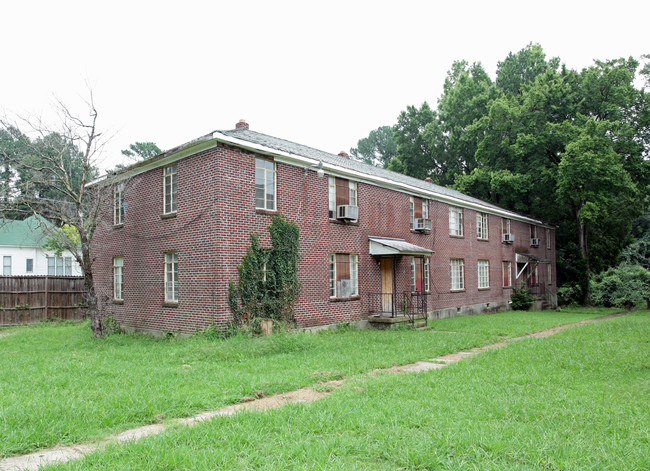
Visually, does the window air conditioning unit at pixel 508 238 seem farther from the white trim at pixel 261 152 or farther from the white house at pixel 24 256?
the white house at pixel 24 256

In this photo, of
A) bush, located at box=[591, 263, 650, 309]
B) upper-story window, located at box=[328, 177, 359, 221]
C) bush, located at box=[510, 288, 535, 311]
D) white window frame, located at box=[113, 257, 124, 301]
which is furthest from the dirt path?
bush, located at box=[591, 263, 650, 309]

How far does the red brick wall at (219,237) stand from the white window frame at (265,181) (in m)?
0.17

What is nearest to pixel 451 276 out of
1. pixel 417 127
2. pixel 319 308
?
pixel 319 308

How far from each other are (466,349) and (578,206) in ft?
73.5

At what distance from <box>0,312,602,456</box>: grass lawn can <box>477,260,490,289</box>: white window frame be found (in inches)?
381

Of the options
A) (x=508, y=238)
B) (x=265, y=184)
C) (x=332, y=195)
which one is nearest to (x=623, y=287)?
(x=508, y=238)

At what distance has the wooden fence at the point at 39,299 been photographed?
18109mm

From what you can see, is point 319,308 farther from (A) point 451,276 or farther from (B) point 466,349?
(A) point 451,276

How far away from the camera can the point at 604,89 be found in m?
28.2

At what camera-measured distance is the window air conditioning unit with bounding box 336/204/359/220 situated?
1559cm

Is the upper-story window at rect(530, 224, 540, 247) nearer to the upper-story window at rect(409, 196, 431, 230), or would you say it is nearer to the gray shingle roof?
the gray shingle roof

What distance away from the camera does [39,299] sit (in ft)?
62.3

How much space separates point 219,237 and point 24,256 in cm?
2475

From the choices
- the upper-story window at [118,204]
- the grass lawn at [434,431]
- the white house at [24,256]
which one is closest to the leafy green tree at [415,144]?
the white house at [24,256]
